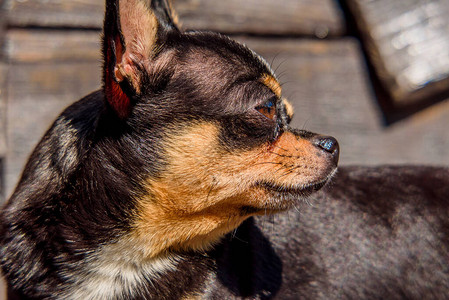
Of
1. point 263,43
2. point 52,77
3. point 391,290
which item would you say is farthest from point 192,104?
point 263,43

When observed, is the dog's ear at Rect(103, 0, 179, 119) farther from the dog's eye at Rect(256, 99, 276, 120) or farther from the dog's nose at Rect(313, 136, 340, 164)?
the dog's nose at Rect(313, 136, 340, 164)

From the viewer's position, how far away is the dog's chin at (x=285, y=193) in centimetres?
275

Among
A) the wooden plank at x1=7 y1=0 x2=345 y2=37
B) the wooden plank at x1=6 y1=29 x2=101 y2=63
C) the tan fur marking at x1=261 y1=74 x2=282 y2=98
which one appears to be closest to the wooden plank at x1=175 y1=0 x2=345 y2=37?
the wooden plank at x1=7 y1=0 x2=345 y2=37

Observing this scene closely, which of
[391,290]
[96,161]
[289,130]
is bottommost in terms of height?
[391,290]

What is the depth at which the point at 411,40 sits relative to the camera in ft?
18.1

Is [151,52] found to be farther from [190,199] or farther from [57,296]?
[57,296]

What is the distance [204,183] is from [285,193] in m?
0.41

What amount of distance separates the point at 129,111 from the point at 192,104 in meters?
0.30

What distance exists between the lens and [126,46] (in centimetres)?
257

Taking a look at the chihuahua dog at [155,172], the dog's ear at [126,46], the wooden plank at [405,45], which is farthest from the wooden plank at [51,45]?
the wooden plank at [405,45]

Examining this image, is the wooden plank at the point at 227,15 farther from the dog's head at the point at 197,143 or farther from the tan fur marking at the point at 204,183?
the tan fur marking at the point at 204,183

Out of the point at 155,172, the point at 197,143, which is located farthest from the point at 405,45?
the point at 155,172

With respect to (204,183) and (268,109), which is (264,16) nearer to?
(268,109)

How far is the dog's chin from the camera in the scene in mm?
2746
